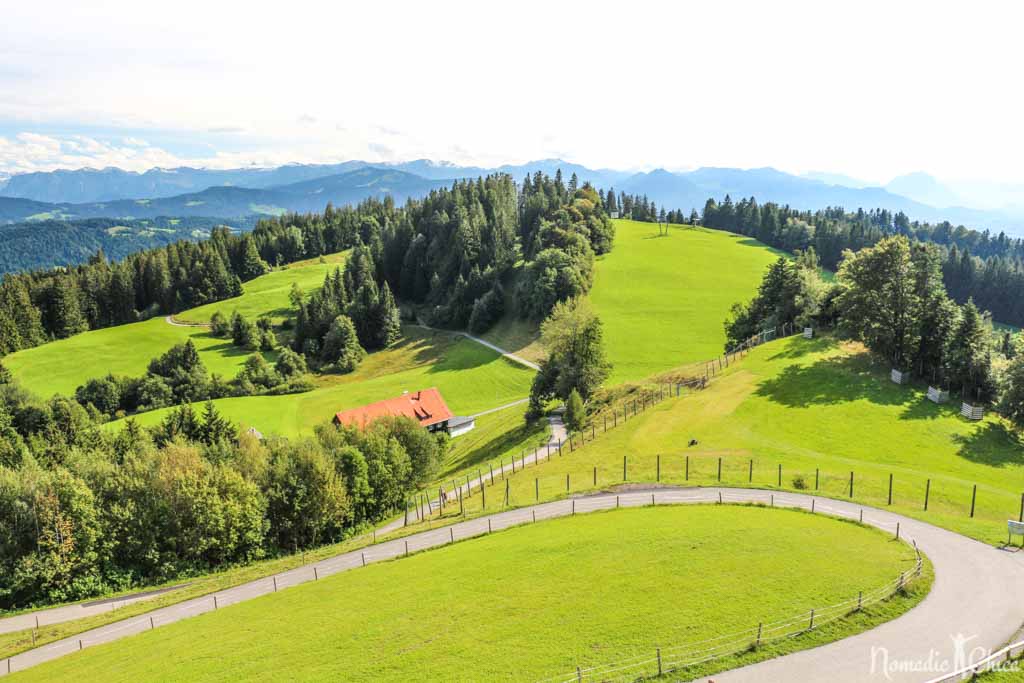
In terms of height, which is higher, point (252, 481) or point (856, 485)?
point (856, 485)

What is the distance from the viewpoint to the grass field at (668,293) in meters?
99.9

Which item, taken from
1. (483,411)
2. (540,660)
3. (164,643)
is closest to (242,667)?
(164,643)

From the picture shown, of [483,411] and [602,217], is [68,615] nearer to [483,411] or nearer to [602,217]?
[483,411]

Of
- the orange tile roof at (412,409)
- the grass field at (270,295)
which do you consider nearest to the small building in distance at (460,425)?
the orange tile roof at (412,409)

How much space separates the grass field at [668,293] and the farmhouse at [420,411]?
26.3 metres

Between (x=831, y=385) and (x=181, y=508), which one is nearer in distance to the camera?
(x=181, y=508)

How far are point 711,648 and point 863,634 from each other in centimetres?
614

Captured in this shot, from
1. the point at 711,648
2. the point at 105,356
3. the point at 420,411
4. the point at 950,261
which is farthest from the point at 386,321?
→ the point at 950,261

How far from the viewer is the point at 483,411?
9256 cm

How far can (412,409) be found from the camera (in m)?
84.6

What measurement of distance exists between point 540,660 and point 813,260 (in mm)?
96443

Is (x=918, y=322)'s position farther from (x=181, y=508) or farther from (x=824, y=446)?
(x=181, y=508)

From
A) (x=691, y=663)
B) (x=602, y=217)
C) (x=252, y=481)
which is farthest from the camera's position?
(x=602, y=217)

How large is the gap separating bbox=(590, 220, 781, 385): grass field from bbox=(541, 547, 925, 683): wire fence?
66.8 meters
